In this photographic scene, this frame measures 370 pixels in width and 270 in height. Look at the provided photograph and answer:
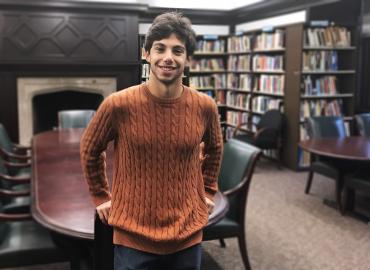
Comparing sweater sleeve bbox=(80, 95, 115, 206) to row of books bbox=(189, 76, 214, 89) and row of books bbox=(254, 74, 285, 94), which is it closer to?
row of books bbox=(189, 76, 214, 89)

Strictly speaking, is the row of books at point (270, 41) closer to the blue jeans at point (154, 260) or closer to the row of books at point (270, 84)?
the row of books at point (270, 84)

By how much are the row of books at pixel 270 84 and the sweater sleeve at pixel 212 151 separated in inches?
192

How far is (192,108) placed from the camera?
1169mm

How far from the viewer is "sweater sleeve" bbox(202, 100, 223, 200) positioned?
1.25 meters

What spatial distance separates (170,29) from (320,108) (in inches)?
202

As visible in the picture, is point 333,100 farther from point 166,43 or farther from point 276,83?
point 166,43

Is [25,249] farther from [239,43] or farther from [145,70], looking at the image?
[239,43]

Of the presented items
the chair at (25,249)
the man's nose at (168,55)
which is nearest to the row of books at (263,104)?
the chair at (25,249)

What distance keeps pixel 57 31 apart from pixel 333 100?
13.0ft

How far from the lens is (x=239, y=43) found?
6.30 m

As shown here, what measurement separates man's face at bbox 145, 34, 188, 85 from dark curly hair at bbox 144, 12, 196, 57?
0.04 feet

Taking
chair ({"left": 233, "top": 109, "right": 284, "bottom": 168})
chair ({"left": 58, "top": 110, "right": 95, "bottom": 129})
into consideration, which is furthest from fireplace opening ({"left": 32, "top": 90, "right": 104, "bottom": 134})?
chair ({"left": 233, "top": 109, "right": 284, "bottom": 168})

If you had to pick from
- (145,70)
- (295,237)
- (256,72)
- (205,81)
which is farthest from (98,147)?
(256,72)

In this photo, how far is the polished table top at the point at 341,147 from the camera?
11.9 feet
